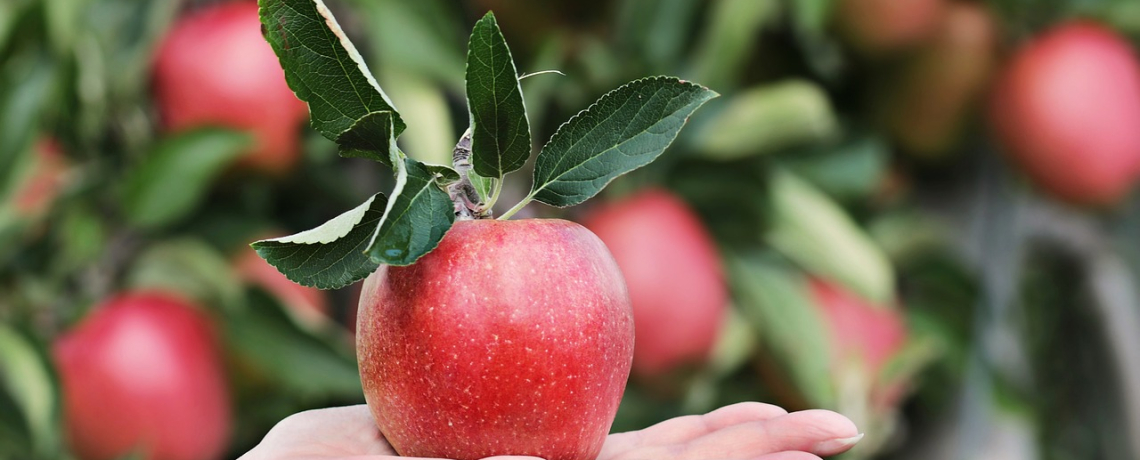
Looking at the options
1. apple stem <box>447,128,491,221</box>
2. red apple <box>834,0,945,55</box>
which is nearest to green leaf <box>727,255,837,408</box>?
red apple <box>834,0,945,55</box>

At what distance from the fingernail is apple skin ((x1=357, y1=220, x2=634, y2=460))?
0.07m

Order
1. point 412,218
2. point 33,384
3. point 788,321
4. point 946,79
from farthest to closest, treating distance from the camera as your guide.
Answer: point 946,79 → point 788,321 → point 33,384 → point 412,218

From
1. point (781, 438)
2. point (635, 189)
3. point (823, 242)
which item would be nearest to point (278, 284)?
point (635, 189)

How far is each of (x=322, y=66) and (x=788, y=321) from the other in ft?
1.51

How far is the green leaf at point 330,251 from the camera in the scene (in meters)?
0.32

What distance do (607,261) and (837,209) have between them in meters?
0.45

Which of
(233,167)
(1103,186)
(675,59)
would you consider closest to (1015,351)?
(1103,186)

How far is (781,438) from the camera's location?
35 cm

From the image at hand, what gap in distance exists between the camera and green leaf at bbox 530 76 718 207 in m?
0.34

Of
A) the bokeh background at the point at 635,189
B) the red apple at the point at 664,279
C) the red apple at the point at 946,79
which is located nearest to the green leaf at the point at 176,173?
the bokeh background at the point at 635,189

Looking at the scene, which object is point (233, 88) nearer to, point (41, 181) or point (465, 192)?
point (41, 181)

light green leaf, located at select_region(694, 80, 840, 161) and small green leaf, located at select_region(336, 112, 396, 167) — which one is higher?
light green leaf, located at select_region(694, 80, 840, 161)

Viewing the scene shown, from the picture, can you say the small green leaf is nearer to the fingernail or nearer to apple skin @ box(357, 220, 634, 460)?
apple skin @ box(357, 220, 634, 460)

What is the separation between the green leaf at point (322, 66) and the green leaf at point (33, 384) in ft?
1.19
